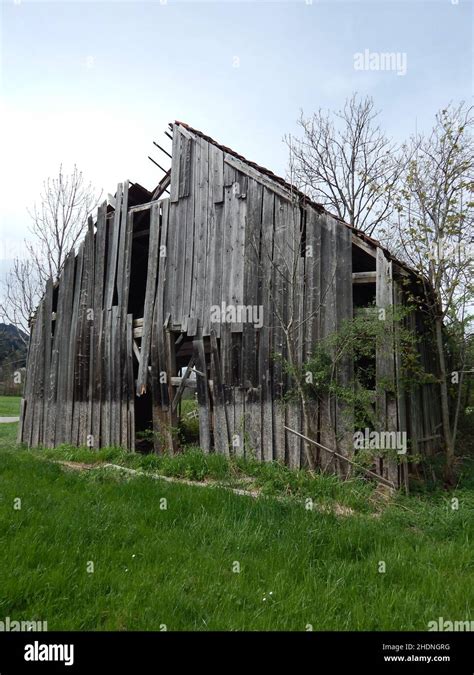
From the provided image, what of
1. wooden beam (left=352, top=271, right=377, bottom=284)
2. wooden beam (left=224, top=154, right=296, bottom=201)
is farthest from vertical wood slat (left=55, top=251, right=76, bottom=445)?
wooden beam (left=352, top=271, right=377, bottom=284)

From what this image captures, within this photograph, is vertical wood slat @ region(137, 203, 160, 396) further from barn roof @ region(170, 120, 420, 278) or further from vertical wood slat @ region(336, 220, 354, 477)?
vertical wood slat @ region(336, 220, 354, 477)

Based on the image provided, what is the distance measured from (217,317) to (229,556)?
195 inches

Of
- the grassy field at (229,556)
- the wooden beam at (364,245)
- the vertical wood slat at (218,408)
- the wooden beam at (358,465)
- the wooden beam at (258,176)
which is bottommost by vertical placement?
the grassy field at (229,556)

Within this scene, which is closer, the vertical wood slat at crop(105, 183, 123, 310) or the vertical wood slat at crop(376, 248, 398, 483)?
the vertical wood slat at crop(376, 248, 398, 483)

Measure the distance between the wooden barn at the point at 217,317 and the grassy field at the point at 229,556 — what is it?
1.58 metres

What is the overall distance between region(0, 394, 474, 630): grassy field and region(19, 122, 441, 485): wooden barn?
5.19 ft

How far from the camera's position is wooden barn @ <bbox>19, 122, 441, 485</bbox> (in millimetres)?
7414

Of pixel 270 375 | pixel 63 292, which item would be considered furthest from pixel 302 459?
pixel 63 292

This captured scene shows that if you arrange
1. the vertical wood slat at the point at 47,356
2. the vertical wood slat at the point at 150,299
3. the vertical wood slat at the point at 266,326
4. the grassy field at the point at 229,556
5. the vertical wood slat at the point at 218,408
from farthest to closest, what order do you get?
the vertical wood slat at the point at 47,356, the vertical wood slat at the point at 150,299, the vertical wood slat at the point at 218,408, the vertical wood slat at the point at 266,326, the grassy field at the point at 229,556

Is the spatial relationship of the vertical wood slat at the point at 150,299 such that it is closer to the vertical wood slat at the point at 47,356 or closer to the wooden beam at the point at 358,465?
the vertical wood slat at the point at 47,356

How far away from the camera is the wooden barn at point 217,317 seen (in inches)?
292
